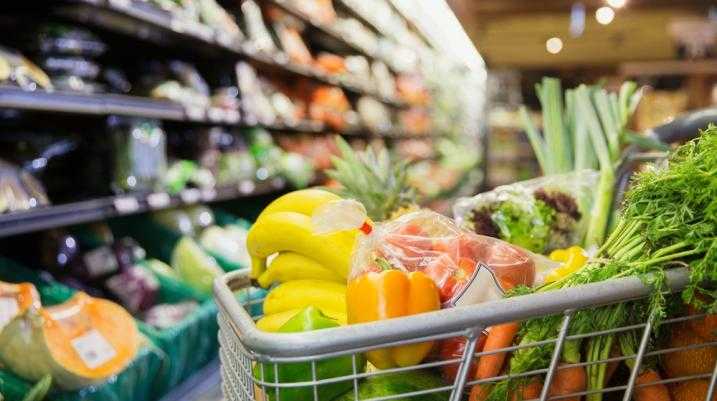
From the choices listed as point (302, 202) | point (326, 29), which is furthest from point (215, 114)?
point (302, 202)

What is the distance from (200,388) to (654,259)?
2.03 metres

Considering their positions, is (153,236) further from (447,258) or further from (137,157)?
(447,258)

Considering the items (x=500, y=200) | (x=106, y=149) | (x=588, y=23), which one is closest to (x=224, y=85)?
(x=106, y=149)

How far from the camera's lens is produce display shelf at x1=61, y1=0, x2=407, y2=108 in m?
2.58

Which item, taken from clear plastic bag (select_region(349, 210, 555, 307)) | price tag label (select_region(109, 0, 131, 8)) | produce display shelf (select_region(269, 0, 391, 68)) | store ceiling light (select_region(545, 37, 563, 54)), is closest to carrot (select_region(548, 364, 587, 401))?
clear plastic bag (select_region(349, 210, 555, 307))

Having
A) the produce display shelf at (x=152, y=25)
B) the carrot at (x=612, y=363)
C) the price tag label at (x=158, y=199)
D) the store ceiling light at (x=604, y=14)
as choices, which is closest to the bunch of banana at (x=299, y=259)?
the carrot at (x=612, y=363)

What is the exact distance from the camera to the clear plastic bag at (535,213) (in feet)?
4.90

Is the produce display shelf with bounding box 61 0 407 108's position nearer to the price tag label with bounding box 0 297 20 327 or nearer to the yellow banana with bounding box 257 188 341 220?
the price tag label with bounding box 0 297 20 327

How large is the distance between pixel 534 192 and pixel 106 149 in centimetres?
190

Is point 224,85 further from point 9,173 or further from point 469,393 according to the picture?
point 469,393

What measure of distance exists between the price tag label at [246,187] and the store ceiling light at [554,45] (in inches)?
204

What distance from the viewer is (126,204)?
8.71 ft

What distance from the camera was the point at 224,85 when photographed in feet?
13.0

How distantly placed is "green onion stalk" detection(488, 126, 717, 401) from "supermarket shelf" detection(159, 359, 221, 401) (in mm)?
1815
